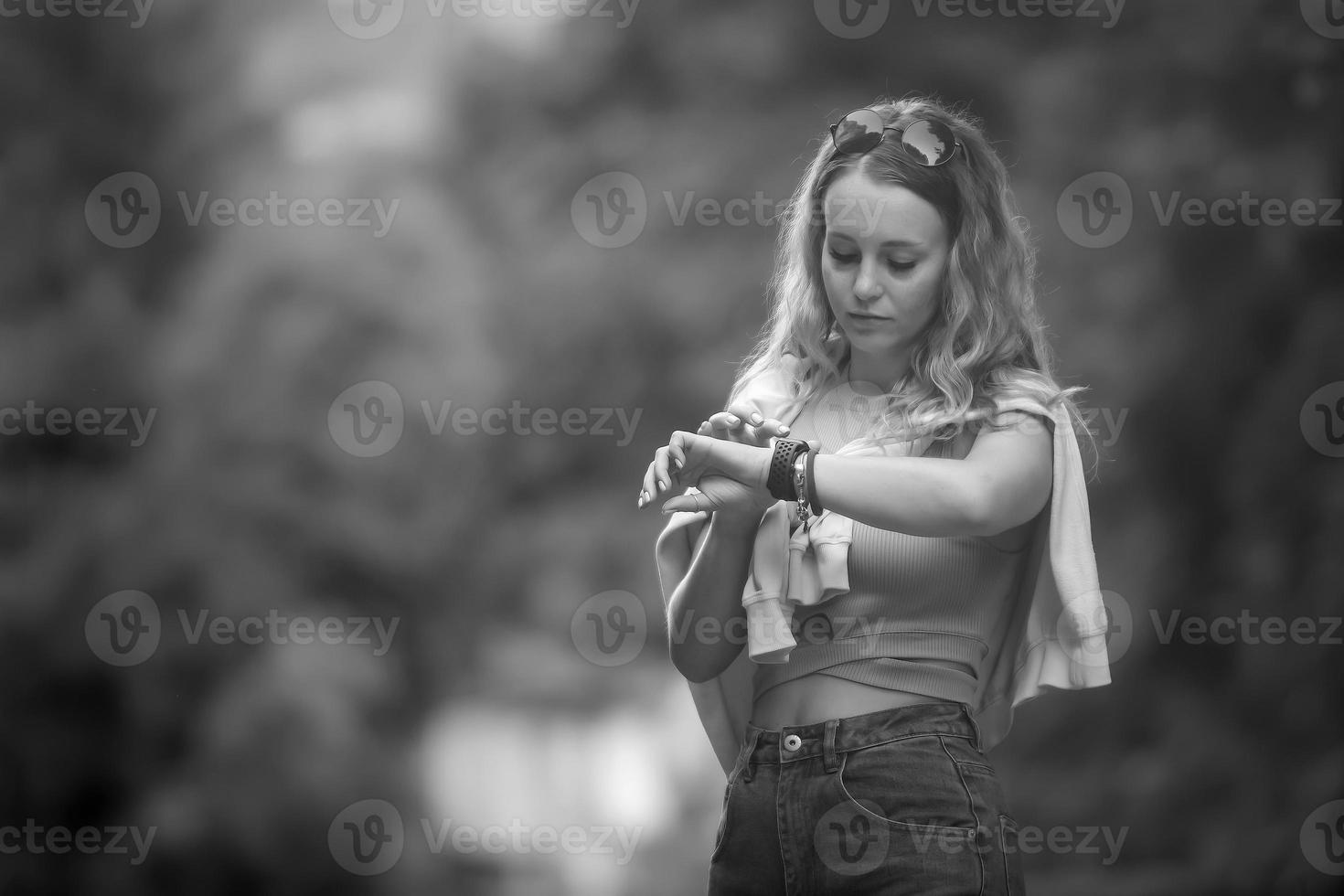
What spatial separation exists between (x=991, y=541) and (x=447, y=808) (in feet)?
12.6

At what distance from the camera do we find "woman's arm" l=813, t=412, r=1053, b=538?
1.22 metres

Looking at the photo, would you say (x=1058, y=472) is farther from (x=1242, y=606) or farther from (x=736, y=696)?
(x=1242, y=606)

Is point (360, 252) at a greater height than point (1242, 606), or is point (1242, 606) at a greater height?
point (360, 252)

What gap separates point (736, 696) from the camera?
1.53 metres

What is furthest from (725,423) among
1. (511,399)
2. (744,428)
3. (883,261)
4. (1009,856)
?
(511,399)

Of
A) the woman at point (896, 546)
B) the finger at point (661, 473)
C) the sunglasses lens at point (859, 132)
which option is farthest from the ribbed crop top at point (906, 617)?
the sunglasses lens at point (859, 132)

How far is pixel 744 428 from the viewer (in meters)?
1.34

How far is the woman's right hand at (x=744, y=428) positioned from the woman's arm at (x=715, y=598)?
0.08 metres

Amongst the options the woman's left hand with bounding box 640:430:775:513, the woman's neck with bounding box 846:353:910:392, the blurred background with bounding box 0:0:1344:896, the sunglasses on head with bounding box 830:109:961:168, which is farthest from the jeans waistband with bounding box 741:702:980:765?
the blurred background with bounding box 0:0:1344:896

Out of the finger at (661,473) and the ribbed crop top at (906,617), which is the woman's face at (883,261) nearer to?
the ribbed crop top at (906,617)

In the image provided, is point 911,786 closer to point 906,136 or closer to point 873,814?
point 873,814

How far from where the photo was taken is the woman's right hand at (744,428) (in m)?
1.32

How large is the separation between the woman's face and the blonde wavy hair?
0.05ft

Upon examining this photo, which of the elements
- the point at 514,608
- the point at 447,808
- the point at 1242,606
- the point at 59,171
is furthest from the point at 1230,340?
the point at 59,171
